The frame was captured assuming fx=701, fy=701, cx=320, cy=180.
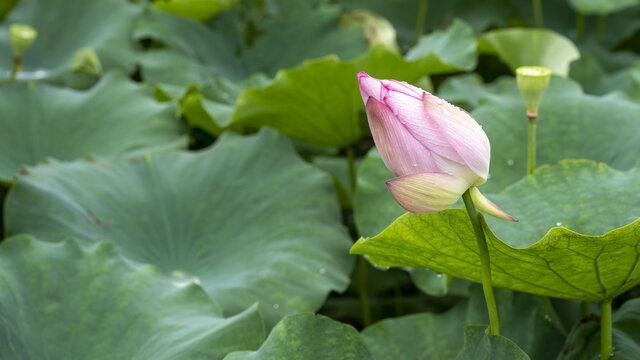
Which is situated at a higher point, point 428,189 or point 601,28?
point 428,189

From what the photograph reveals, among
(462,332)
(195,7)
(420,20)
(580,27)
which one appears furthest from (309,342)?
(580,27)

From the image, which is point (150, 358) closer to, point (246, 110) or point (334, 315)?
point (246, 110)

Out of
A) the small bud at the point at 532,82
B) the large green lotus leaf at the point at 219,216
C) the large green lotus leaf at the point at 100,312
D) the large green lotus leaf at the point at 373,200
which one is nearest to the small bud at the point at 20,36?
the large green lotus leaf at the point at 219,216

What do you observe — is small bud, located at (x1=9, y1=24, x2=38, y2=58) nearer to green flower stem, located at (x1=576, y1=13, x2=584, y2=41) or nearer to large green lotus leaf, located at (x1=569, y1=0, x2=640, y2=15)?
large green lotus leaf, located at (x1=569, y1=0, x2=640, y2=15)

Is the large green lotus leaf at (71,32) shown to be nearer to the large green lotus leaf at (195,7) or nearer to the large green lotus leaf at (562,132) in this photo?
the large green lotus leaf at (195,7)

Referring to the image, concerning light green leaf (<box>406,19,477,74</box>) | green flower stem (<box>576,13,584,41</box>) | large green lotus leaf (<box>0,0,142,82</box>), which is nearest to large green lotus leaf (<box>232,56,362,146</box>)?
light green leaf (<box>406,19,477,74</box>)

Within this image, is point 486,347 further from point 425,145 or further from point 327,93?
point 327,93

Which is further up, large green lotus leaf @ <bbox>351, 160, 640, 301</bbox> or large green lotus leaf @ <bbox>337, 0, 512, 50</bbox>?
large green lotus leaf @ <bbox>351, 160, 640, 301</bbox>
